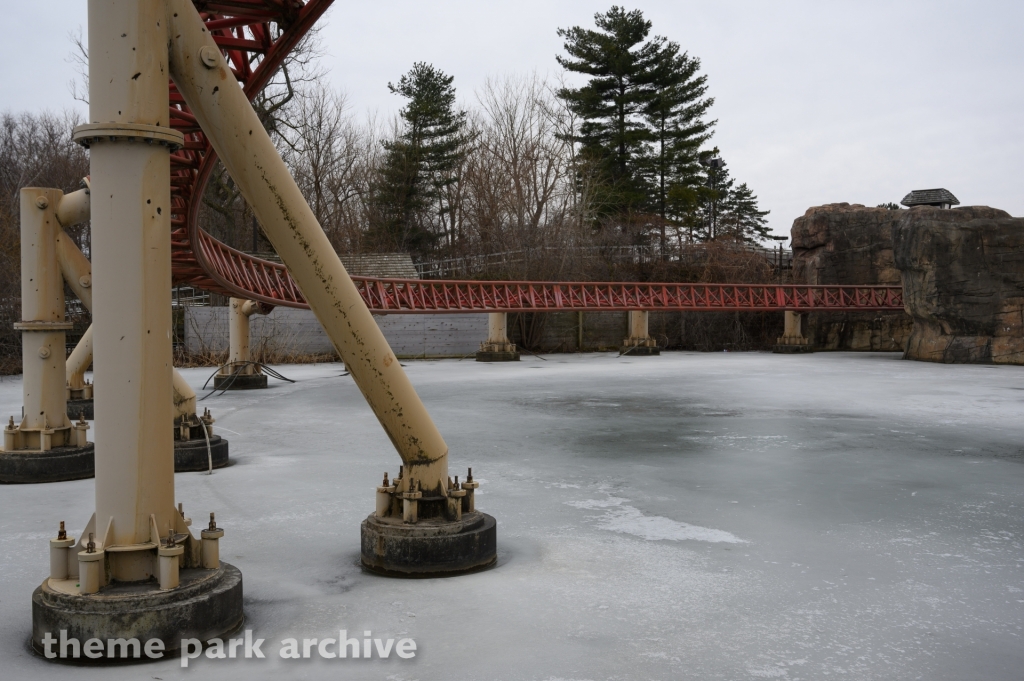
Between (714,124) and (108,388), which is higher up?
(714,124)

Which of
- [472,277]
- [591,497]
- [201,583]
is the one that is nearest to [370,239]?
[472,277]

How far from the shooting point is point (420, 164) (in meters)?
42.0

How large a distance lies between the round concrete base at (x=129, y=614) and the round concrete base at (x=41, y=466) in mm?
4292

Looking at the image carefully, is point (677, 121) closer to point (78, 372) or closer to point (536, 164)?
point (536, 164)

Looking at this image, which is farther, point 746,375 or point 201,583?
point 746,375

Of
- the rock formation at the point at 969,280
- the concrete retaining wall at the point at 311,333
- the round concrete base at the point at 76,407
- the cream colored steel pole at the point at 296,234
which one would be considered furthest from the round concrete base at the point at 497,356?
the cream colored steel pole at the point at 296,234

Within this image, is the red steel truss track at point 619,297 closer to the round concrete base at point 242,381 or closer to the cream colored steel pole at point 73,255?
the round concrete base at point 242,381

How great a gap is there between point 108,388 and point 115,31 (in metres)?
1.62

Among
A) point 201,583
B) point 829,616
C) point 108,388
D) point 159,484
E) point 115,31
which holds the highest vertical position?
point 115,31

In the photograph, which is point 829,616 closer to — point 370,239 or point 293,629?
point 293,629

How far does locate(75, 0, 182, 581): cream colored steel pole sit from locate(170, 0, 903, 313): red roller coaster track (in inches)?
64.1

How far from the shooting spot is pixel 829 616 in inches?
166

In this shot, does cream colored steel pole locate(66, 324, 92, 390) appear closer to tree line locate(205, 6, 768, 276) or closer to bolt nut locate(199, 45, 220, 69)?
bolt nut locate(199, 45, 220, 69)

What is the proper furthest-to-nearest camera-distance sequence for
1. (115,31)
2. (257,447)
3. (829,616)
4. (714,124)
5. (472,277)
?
1. (714,124)
2. (472,277)
3. (257,447)
4. (829,616)
5. (115,31)
